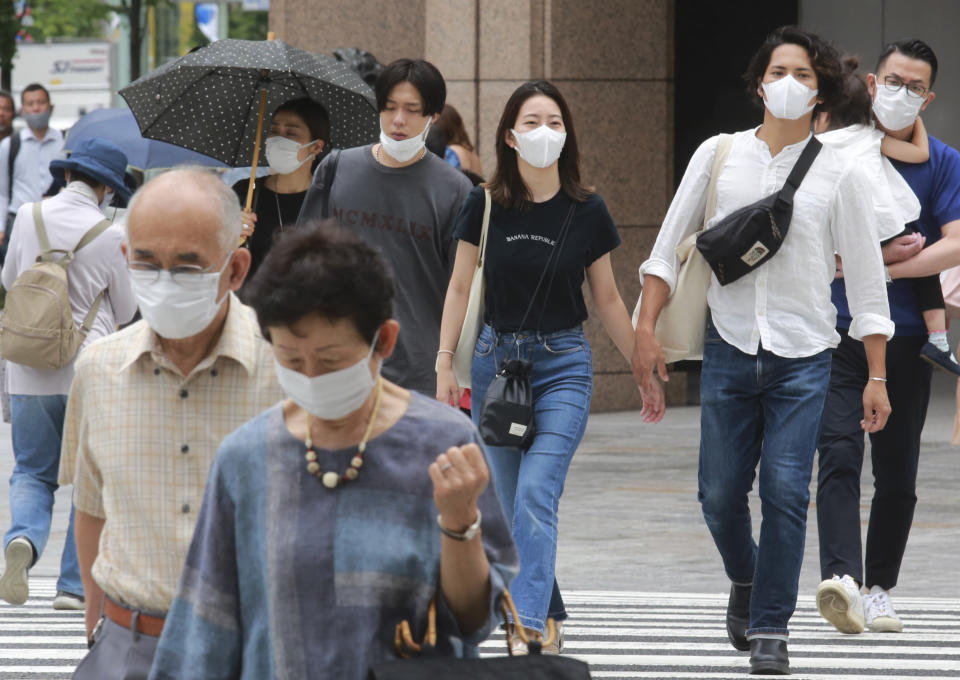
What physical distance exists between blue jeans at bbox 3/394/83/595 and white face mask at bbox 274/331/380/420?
484cm

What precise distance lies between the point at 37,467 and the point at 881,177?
3517mm

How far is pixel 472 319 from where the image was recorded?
20.5 feet

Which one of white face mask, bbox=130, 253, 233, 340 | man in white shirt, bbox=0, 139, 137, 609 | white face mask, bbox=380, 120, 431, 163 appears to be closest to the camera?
white face mask, bbox=130, 253, 233, 340

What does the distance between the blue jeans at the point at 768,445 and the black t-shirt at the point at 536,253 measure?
18.8 inches

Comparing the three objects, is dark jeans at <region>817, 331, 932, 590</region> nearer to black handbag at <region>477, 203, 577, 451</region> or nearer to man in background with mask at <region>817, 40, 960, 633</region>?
man in background with mask at <region>817, 40, 960, 633</region>

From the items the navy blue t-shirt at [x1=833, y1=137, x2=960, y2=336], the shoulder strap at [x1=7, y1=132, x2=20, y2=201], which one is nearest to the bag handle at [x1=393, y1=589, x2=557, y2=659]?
the navy blue t-shirt at [x1=833, y1=137, x2=960, y2=336]

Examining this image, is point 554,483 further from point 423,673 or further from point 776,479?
point 423,673

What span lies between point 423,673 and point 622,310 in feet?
12.7

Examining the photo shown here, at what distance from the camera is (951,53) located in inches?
671

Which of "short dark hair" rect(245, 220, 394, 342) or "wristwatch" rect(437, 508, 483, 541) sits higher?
"short dark hair" rect(245, 220, 394, 342)

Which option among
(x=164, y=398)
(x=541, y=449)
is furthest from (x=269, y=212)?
(x=164, y=398)

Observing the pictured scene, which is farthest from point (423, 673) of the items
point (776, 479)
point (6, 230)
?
point (6, 230)

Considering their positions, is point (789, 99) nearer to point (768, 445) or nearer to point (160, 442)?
point (768, 445)

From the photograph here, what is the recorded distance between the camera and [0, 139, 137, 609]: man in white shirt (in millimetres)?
7250
